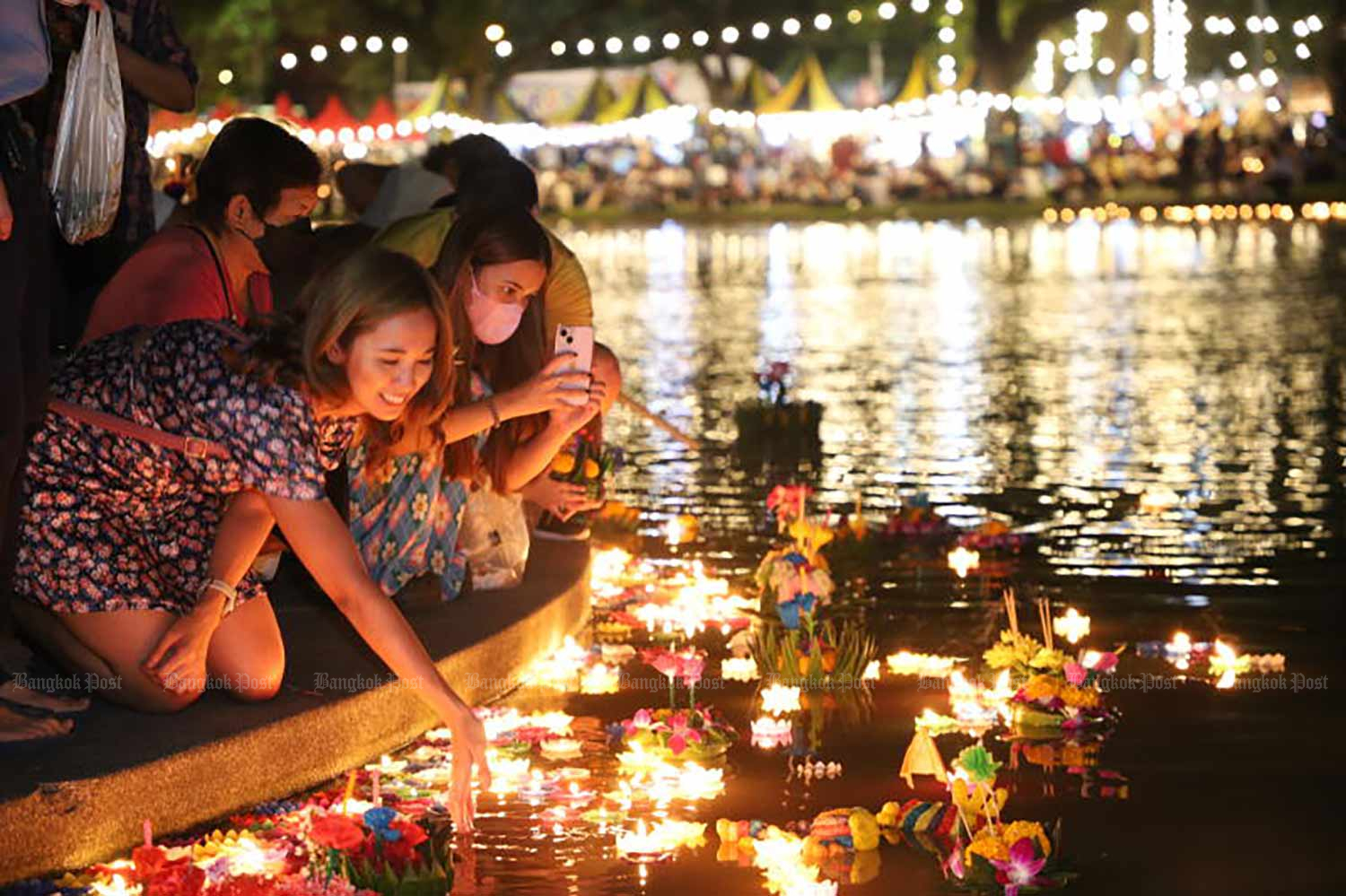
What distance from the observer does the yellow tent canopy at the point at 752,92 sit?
187 ft

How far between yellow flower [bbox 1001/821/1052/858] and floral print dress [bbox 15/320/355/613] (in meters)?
1.75

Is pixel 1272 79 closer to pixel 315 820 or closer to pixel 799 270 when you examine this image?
pixel 799 270

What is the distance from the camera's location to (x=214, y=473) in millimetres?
5785

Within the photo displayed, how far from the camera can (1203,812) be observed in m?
6.07

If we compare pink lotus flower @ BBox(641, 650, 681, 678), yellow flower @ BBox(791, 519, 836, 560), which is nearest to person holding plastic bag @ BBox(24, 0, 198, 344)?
pink lotus flower @ BBox(641, 650, 681, 678)

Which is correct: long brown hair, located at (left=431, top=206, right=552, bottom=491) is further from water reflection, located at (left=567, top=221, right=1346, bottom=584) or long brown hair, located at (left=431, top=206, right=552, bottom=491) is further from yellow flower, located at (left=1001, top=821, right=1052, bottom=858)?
water reflection, located at (left=567, top=221, right=1346, bottom=584)

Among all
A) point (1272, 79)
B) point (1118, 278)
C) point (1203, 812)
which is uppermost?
point (1272, 79)

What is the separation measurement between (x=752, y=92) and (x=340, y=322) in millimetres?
52579

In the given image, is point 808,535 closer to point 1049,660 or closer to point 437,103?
point 1049,660

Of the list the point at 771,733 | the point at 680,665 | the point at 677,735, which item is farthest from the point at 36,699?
the point at 771,733

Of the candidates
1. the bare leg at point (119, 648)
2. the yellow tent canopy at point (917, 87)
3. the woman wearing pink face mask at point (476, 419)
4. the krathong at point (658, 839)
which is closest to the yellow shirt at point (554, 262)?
the woman wearing pink face mask at point (476, 419)

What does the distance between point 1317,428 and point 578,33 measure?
58298 mm

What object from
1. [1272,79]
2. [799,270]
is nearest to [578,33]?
[1272,79]

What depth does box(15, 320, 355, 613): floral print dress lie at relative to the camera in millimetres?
5797
